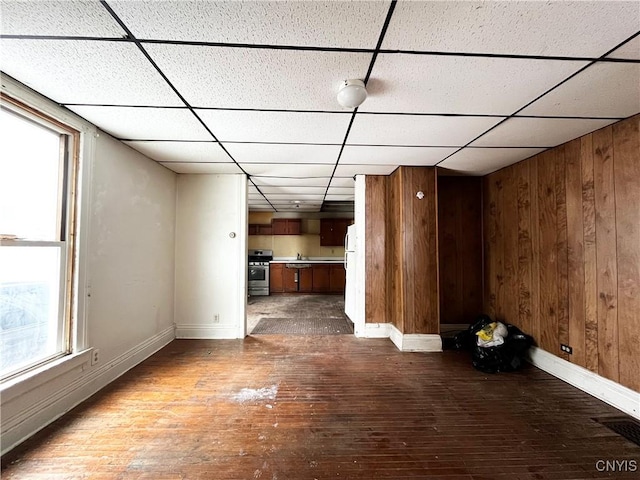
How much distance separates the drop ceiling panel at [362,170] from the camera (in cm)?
324

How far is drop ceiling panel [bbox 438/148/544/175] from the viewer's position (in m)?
2.65

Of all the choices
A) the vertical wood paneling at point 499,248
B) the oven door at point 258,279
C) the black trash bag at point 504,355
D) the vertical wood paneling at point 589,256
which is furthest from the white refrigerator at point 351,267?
the oven door at point 258,279

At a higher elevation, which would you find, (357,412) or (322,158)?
(322,158)

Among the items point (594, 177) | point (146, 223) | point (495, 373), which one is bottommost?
point (495, 373)

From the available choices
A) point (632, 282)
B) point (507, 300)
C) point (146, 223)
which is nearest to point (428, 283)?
point (507, 300)

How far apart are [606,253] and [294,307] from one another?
4576 millimetres

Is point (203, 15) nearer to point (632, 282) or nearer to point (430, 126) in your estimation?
point (430, 126)

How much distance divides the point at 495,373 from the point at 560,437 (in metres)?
0.92

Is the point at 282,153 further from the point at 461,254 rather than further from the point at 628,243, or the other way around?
the point at 628,243

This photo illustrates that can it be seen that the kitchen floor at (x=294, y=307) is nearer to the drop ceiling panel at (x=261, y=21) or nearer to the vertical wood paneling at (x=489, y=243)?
the vertical wood paneling at (x=489, y=243)

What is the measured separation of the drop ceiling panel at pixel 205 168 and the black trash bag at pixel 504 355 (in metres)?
3.42

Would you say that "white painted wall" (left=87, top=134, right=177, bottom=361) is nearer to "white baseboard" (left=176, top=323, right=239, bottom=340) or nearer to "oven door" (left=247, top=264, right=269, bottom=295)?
"white baseboard" (left=176, top=323, right=239, bottom=340)

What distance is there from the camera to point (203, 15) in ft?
3.59

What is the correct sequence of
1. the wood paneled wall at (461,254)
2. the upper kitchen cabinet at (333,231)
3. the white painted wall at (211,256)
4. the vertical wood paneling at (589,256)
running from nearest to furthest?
the vertical wood paneling at (589,256) → the white painted wall at (211,256) → the wood paneled wall at (461,254) → the upper kitchen cabinet at (333,231)
